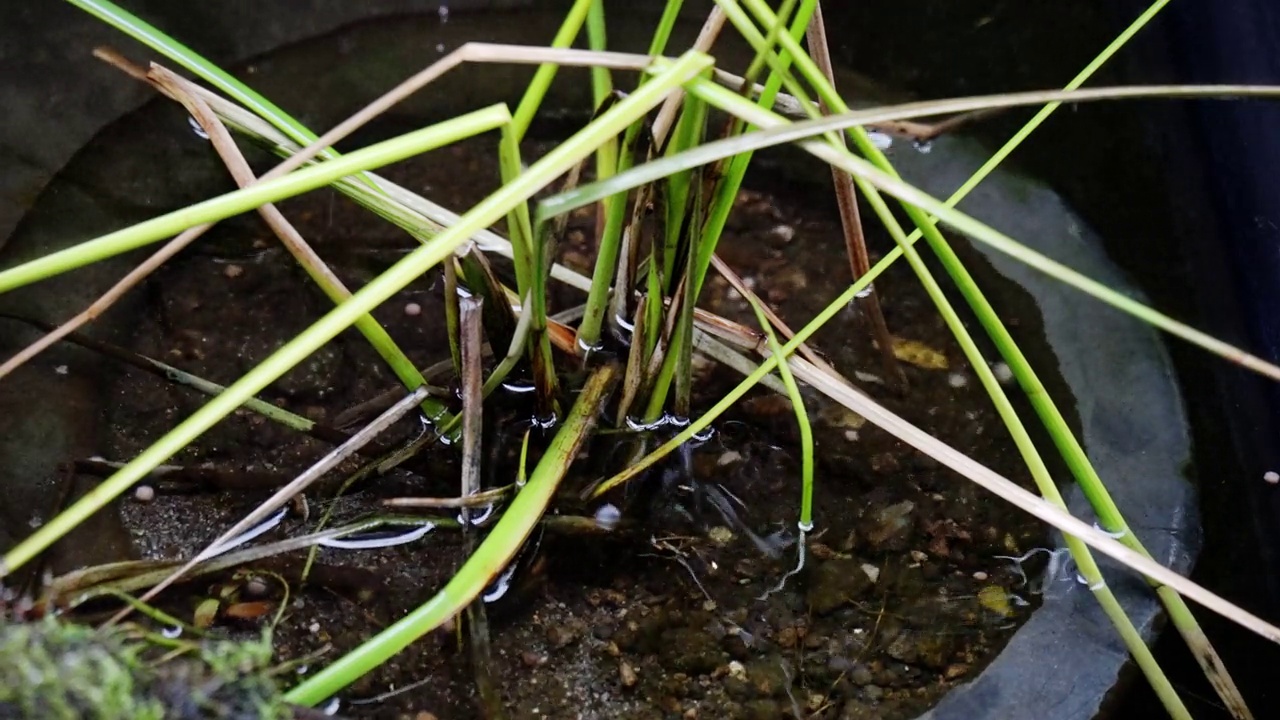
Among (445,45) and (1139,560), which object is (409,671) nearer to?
(1139,560)

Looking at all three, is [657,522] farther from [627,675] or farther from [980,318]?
[980,318]

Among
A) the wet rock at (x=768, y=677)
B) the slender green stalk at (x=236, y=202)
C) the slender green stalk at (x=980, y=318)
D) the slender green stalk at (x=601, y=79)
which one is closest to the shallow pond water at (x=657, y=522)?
the wet rock at (x=768, y=677)

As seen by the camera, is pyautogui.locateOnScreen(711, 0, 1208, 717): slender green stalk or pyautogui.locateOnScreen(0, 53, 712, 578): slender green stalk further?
pyautogui.locateOnScreen(711, 0, 1208, 717): slender green stalk

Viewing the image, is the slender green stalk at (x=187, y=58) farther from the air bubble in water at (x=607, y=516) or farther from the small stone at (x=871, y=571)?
the small stone at (x=871, y=571)

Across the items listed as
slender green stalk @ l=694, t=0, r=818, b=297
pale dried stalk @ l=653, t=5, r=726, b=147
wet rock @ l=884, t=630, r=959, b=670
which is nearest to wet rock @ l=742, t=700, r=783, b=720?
wet rock @ l=884, t=630, r=959, b=670

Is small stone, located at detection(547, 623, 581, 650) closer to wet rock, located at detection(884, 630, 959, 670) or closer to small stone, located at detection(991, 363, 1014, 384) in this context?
wet rock, located at detection(884, 630, 959, 670)

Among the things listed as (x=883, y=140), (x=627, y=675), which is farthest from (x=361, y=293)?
(x=883, y=140)

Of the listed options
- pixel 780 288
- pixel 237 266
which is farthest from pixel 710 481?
pixel 237 266
